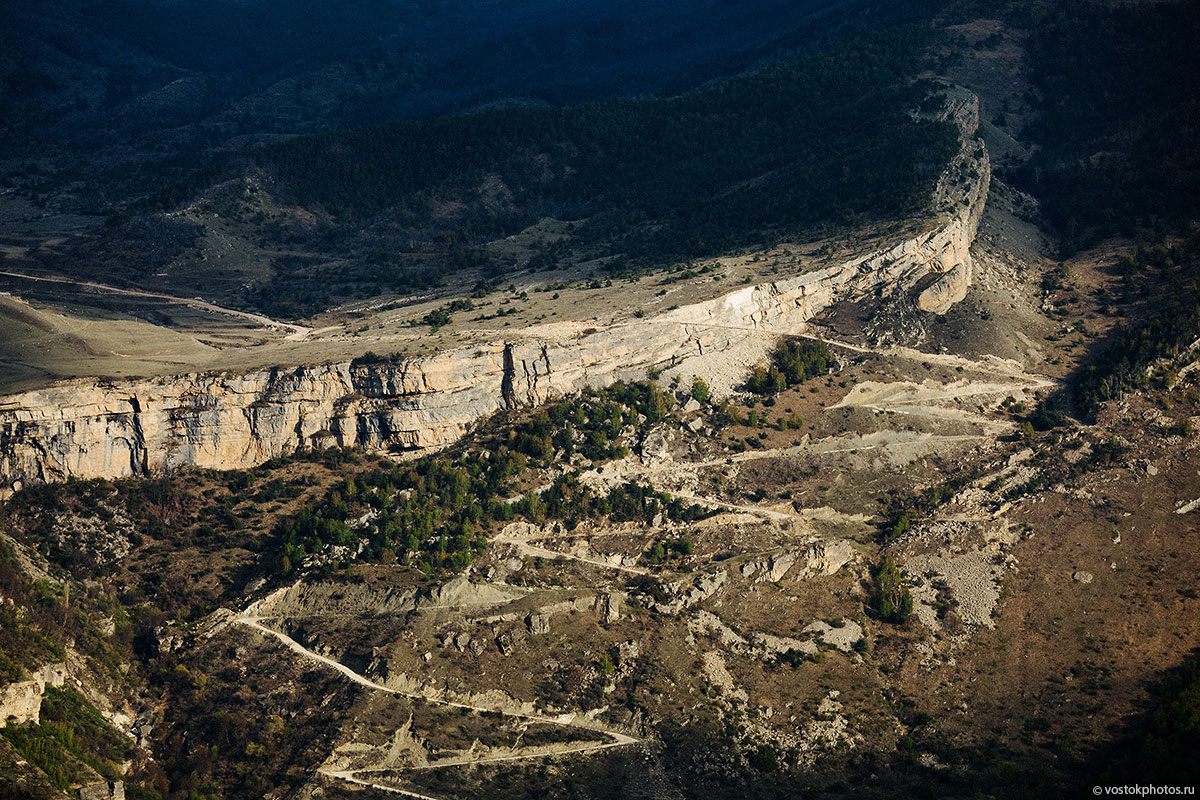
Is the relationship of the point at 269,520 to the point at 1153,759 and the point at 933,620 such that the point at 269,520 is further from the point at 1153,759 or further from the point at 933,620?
the point at 1153,759

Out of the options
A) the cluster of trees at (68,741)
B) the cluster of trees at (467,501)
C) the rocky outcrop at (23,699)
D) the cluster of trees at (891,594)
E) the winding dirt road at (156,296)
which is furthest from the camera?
the winding dirt road at (156,296)

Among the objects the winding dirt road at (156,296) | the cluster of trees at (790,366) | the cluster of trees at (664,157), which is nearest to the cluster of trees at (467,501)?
the cluster of trees at (790,366)

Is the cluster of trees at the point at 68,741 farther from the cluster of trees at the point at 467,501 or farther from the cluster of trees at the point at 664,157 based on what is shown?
the cluster of trees at the point at 664,157

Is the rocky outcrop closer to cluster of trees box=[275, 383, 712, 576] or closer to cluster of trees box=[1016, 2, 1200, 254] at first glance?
cluster of trees box=[275, 383, 712, 576]

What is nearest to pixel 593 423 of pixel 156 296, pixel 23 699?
pixel 23 699

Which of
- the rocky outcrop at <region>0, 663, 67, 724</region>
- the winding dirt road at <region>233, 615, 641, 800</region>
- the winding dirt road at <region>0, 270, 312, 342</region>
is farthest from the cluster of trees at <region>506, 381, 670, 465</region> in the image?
the rocky outcrop at <region>0, 663, 67, 724</region>

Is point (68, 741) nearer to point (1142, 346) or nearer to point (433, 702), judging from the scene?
point (433, 702)
